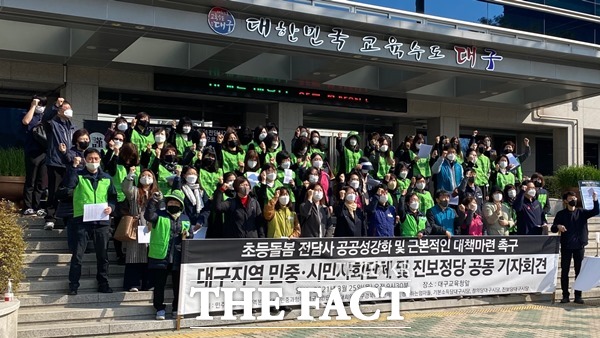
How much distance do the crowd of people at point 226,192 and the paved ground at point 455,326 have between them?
4.05ft

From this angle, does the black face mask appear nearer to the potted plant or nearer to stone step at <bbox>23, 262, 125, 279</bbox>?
stone step at <bbox>23, 262, 125, 279</bbox>

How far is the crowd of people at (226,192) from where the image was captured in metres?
8.62

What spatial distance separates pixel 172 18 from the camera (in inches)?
471

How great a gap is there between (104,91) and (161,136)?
663cm

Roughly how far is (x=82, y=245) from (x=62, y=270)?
0.84 m

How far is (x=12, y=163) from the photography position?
11.8 metres

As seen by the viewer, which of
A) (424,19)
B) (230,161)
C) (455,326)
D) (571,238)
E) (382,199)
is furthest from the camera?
(424,19)

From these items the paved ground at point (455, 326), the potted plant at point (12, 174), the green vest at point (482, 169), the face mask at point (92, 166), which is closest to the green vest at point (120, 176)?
the face mask at point (92, 166)

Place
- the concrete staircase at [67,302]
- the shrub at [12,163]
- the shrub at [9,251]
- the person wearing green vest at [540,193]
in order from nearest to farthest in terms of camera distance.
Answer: the shrub at [9,251], the concrete staircase at [67,302], the shrub at [12,163], the person wearing green vest at [540,193]

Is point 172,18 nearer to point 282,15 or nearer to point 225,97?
point 282,15

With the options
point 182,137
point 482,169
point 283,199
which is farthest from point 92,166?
point 482,169

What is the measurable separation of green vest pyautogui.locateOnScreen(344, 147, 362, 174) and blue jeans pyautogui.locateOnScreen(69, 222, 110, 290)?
18.4 feet

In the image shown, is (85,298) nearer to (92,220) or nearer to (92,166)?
(92,220)

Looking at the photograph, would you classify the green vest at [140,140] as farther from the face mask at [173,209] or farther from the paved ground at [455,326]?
the paved ground at [455,326]
